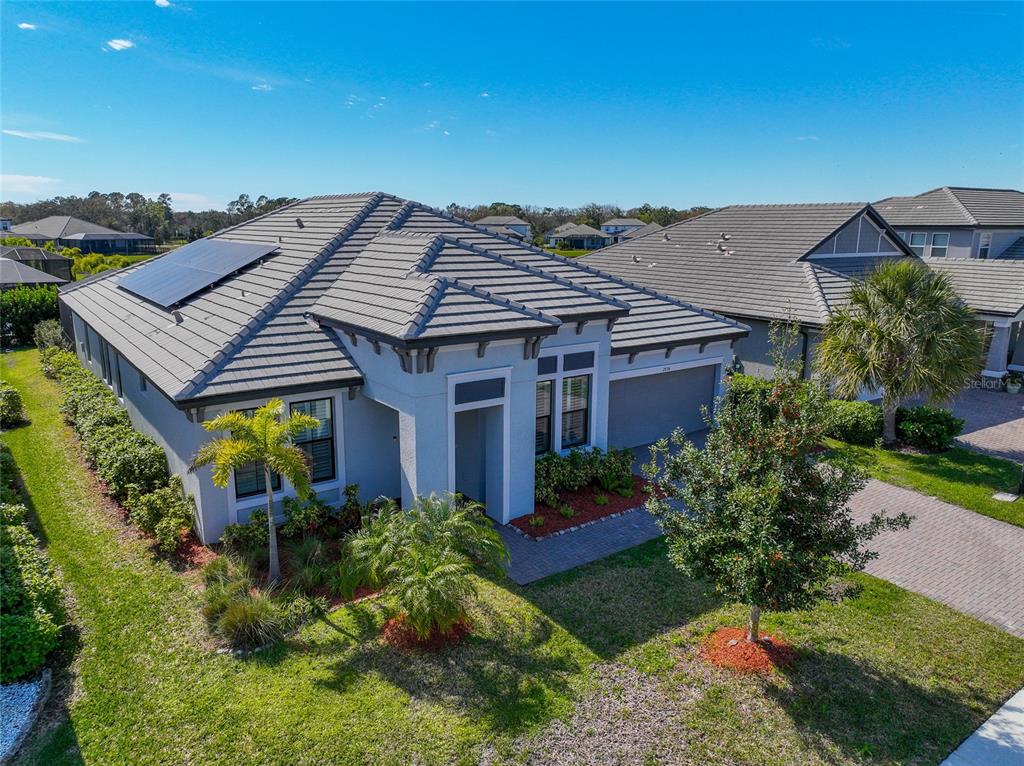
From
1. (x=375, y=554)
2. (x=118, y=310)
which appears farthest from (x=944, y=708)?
(x=118, y=310)

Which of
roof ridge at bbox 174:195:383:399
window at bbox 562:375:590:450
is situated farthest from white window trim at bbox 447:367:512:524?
roof ridge at bbox 174:195:383:399

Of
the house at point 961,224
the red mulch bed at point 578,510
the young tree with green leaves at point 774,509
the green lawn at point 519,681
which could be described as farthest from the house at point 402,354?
the house at point 961,224

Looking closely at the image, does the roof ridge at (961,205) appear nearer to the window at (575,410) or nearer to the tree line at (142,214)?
the window at (575,410)

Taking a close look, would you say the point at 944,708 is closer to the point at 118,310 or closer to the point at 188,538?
the point at 188,538

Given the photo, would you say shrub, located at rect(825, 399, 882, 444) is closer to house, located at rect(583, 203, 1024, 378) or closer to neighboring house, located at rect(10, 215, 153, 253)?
house, located at rect(583, 203, 1024, 378)

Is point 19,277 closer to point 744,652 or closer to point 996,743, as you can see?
point 744,652

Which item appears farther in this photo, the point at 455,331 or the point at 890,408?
the point at 890,408
